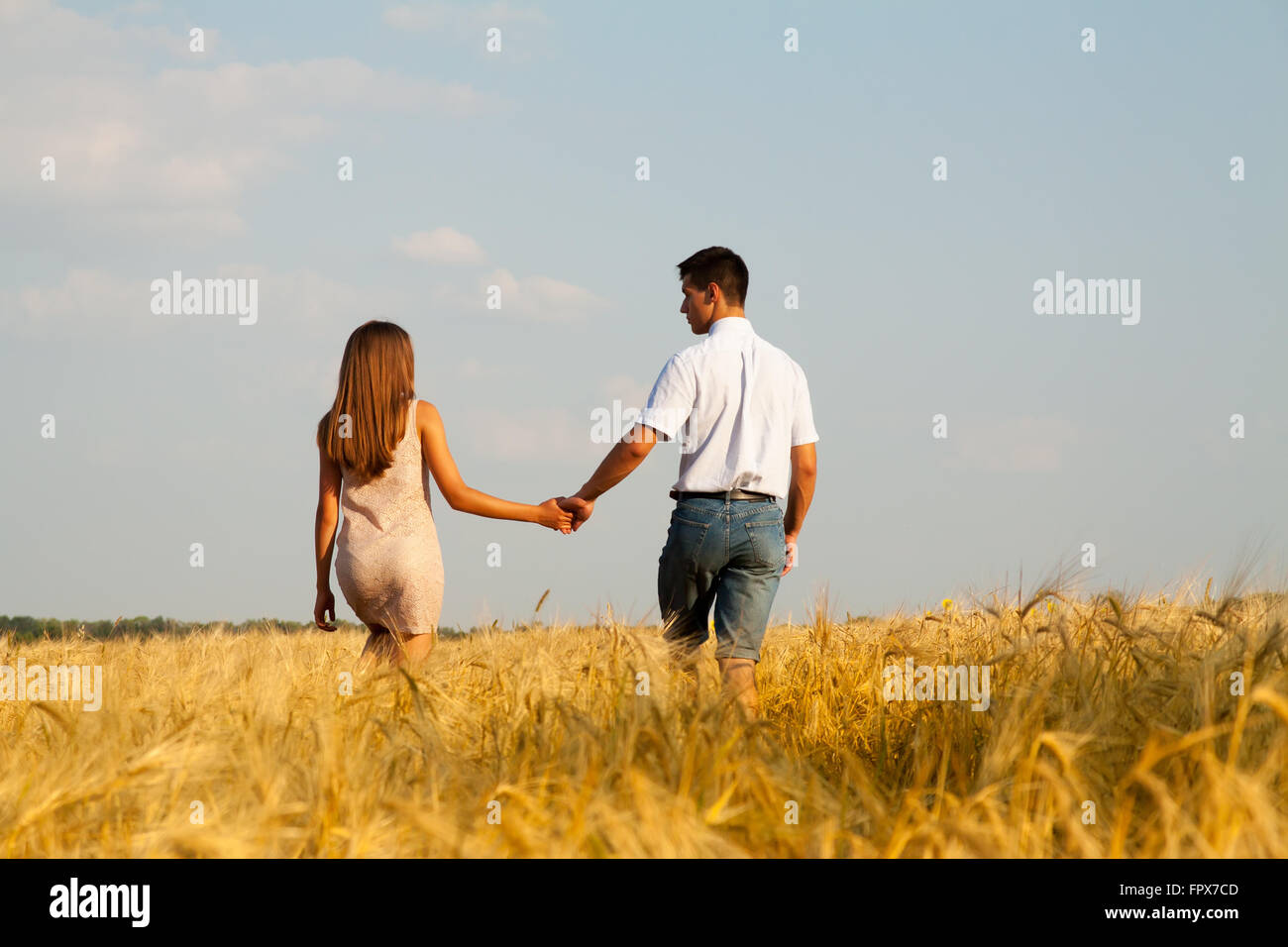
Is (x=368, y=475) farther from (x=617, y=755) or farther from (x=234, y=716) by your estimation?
(x=617, y=755)

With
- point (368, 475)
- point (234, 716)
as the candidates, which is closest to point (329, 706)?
point (234, 716)

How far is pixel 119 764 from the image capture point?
2.83m

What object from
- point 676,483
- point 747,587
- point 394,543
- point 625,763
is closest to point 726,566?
point 747,587

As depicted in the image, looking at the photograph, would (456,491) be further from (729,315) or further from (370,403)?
(729,315)

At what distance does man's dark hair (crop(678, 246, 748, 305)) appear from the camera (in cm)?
518

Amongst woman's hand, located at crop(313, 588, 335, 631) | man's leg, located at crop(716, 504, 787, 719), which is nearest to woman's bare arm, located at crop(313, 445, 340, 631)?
woman's hand, located at crop(313, 588, 335, 631)

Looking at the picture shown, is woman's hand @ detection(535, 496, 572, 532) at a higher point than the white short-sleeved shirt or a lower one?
lower

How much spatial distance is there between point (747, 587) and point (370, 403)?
197 cm

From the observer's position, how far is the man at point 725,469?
4805 mm

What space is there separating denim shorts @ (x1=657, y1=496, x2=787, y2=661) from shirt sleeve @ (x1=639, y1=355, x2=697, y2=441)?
0.38 meters

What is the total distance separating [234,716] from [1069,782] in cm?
259

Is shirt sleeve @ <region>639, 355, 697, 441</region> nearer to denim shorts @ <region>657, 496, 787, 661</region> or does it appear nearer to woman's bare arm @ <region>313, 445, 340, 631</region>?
denim shorts @ <region>657, 496, 787, 661</region>
